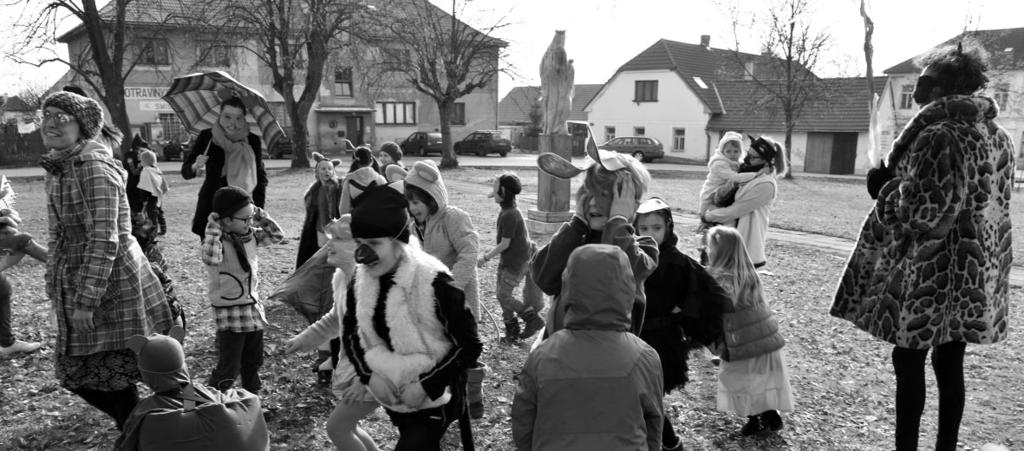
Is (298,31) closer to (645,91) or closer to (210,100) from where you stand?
(210,100)

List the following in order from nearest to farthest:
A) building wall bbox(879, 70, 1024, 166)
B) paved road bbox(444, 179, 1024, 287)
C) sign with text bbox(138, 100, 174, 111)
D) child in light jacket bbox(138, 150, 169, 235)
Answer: child in light jacket bbox(138, 150, 169, 235), paved road bbox(444, 179, 1024, 287), building wall bbox(879, 70, 1024, 166), sign with text bbox(138, 100, 174, 111)

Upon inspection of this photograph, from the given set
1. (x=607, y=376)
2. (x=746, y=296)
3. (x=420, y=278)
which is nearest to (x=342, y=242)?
(x=420, y=278)

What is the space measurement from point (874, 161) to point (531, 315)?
3222 millimetres

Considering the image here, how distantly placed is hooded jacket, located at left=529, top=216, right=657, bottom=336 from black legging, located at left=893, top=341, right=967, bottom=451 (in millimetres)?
1351

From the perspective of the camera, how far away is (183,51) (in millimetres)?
36375

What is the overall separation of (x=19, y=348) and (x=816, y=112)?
37537mm

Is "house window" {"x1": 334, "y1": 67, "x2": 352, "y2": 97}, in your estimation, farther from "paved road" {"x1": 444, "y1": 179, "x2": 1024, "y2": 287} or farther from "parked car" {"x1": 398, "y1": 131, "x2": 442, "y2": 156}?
"paved road" {"x1": 444, "y1": 179, "x2": 1024, "y2": 287}

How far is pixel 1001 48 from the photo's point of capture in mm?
34000

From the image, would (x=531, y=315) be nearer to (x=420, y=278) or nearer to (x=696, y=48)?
(x=420, y=278)

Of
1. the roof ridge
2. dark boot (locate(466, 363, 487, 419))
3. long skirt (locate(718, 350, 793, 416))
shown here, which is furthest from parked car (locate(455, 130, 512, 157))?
long skirt (locate(718, 350, 793, 416))

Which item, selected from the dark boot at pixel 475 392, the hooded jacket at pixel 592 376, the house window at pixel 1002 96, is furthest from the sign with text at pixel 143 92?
the house window at pixel 1002 96

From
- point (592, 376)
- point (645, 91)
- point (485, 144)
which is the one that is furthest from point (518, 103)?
point (592, 376)

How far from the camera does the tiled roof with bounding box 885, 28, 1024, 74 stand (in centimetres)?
2862

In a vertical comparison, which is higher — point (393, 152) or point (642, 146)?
point (393, 152)
